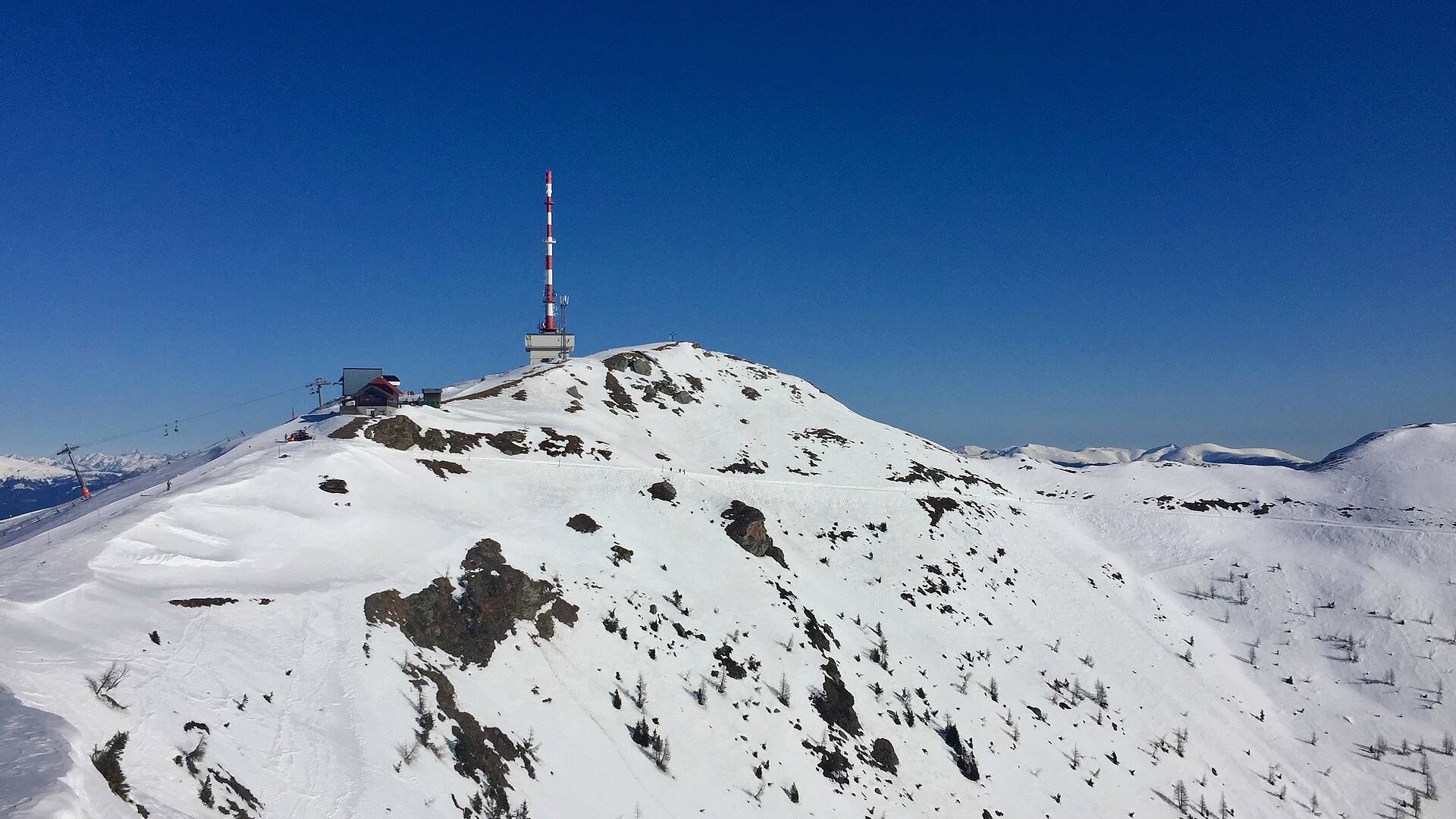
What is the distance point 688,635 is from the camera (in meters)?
34.8

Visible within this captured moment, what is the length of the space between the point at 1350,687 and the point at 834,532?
3982cm

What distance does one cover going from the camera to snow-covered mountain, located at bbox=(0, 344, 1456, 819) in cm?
1758

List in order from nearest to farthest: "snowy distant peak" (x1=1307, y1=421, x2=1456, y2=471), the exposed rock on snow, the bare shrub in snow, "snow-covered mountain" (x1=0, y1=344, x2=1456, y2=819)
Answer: the bare shrub in snow < "snow-covered mountain" (x1=0, y1=344, x2=1456, y2=819) < the exposed rock on snow < "snowy distant peak" (x1=1307, y1=421, x2=1456, y2=471)

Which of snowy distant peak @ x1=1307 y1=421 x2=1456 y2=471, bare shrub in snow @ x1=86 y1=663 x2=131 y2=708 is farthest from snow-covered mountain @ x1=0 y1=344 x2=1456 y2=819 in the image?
snowy distant peak @ x1=1307 y1=421 x2=1456 y2=471

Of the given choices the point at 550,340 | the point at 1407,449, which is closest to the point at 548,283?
the point at 550,340

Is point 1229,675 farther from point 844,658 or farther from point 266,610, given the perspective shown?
point 266,610

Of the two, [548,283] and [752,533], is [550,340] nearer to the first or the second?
[548,283]

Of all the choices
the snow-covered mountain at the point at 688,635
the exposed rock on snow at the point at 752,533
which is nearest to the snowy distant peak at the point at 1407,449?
the snow-covered mountain at the point at 688,635

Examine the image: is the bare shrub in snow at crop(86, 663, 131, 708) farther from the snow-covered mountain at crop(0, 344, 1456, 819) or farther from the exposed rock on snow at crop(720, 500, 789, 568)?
the exposed rock on snow at crop(720, 500, 789, 568)

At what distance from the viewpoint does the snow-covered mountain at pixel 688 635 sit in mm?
17578

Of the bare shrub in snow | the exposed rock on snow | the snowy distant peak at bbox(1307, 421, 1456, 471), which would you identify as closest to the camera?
the bare shrub in snow

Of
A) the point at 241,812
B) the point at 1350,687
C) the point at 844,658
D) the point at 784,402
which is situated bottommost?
the point at 1350,687

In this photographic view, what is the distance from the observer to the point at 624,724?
27.6 metres

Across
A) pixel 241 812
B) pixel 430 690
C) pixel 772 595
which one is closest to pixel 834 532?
pixel 772 595
